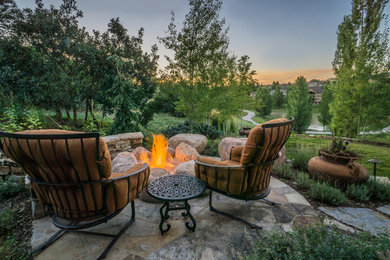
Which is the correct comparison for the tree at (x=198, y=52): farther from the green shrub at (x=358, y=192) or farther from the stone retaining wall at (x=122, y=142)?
the green shrub at (x=358, y=192)

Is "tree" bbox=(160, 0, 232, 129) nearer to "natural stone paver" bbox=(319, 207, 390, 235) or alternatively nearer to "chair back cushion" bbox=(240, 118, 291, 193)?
"chair back cushion" bbox=(240, 118, 291, 193)

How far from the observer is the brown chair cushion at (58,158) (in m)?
1.29

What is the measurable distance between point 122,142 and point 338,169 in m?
4.91

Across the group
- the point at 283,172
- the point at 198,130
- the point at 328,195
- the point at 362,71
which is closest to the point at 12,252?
the point at 328,195

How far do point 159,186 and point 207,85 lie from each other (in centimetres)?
479

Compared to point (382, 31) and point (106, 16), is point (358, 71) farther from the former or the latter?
point (106, 16)

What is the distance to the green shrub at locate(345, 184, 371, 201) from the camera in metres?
2.79

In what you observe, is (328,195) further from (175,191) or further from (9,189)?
(9,189)

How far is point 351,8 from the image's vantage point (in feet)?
27.8

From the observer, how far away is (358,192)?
2.83 m

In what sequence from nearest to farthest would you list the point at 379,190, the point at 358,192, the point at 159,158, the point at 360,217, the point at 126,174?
the point at 126,174 → the point at 360,217 → the point at 358,192 → the point at 379,190 → the point at 159,158

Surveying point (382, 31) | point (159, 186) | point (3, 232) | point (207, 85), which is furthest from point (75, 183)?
point (382, 31)

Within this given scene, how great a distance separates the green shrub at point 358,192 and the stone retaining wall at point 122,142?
478 centimetres

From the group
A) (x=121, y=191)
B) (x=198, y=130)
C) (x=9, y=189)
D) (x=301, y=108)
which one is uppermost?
(x=301, y=108)
